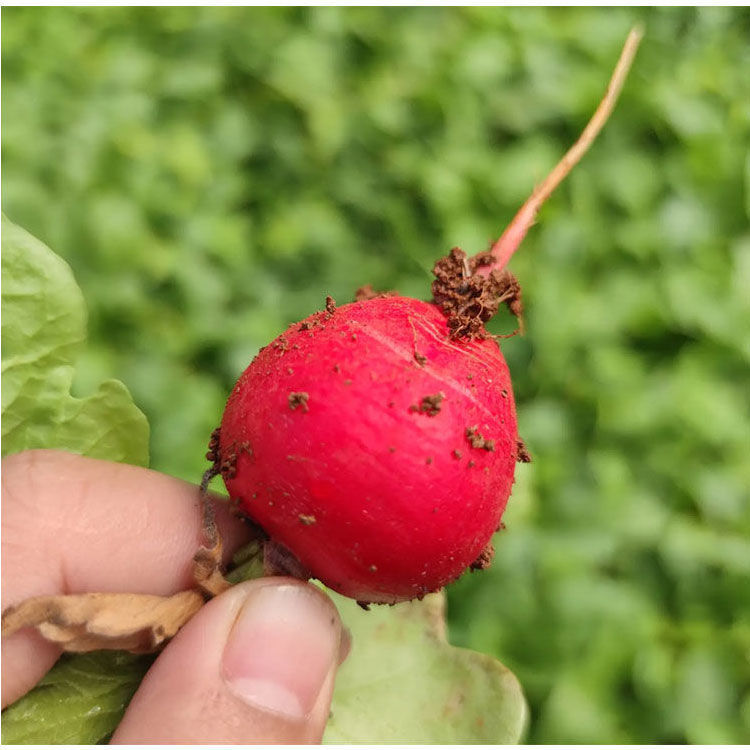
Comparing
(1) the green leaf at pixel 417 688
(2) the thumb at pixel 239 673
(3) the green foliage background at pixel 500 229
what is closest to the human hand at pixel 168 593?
(2) the thumb at pixel 239 673

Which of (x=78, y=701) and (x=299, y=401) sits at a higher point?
(x=299, y=401)

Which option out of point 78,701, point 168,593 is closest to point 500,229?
point 168,593

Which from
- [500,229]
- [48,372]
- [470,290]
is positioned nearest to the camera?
[470,290]

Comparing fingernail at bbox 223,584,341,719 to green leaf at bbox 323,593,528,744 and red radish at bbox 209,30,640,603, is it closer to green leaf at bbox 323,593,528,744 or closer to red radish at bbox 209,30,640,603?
red radish at bbox 209,30,640,603

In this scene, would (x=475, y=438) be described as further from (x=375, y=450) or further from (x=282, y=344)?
(x=282, y=344)

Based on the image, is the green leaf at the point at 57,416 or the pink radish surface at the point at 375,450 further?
the green leaf at the point at 57,416

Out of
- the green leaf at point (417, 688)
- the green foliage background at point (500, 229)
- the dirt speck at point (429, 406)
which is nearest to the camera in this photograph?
the dirt speck at point (429, 406)

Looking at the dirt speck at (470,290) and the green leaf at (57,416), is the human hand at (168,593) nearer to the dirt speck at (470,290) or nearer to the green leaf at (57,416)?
the green leaf at (57,416)

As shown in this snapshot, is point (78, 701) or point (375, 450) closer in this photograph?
point (375, 450)

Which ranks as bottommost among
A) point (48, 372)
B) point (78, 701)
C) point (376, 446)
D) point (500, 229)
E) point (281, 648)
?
point (78, 701)
